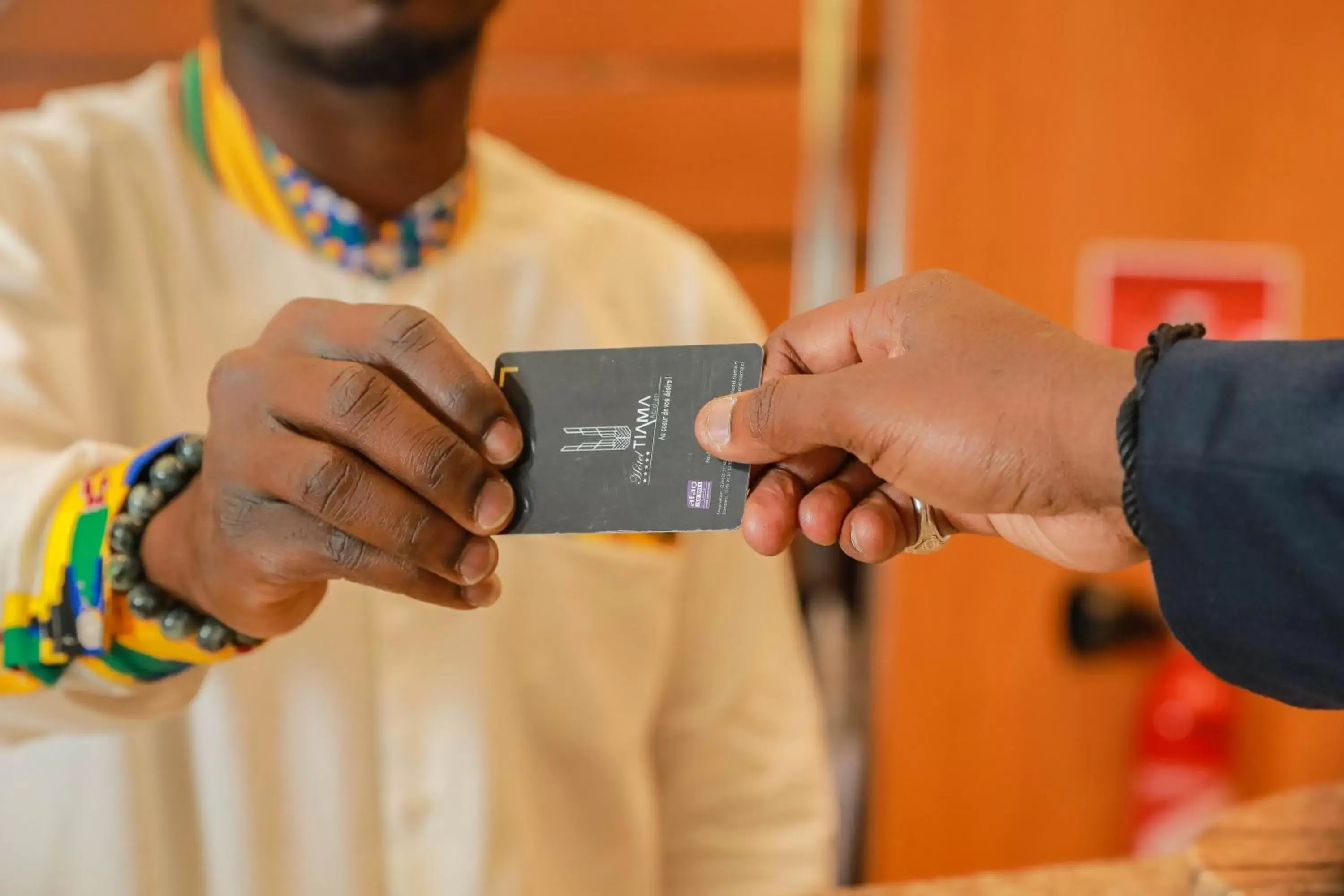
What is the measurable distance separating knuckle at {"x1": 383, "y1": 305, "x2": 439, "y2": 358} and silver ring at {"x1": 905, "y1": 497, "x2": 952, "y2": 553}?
30 centimetres

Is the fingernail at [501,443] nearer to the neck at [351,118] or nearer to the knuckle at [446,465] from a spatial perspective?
the knuckle at [446,465]

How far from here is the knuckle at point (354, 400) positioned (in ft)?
1.96

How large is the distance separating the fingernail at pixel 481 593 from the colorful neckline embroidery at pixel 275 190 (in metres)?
0.44

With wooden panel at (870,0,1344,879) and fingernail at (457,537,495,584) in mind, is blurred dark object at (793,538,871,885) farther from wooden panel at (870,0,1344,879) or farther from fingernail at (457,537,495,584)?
fingernail at (457,537,495,584)

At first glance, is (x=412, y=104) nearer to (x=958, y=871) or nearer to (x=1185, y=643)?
(x=1185, y=643)

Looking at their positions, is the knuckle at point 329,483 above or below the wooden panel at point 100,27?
below

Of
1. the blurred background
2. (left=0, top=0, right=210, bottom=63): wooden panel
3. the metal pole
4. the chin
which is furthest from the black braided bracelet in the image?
(left=0, top=0, right=210, bottom=63): wooden panel

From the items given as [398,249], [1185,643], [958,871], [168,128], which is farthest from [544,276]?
[958,871]

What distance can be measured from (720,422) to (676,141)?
1.23 meters

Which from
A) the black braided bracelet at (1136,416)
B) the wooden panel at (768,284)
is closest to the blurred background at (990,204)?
the wooden panel at (768,284)

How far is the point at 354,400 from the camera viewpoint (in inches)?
23.6

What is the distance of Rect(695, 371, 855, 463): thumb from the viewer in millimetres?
608

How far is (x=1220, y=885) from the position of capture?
65 cm

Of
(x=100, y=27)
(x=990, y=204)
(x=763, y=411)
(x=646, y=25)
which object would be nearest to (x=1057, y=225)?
(x=990, y=204)
